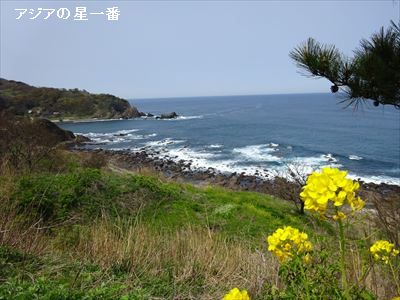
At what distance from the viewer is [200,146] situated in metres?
43.2

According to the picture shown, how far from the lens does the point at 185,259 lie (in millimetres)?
4484

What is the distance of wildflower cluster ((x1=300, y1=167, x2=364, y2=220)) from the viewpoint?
1.57 m

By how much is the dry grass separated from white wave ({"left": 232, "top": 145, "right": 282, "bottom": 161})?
102 feet

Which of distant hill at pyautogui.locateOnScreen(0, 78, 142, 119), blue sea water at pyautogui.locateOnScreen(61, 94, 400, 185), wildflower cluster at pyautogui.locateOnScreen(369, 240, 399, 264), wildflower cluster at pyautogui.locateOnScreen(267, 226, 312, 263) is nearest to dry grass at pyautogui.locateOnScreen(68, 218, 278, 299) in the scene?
wildflower cluster at pyautogui.locateOnScreen(267, 226, 312, 263)

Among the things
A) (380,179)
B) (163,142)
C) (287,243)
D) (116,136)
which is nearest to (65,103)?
(116,136)

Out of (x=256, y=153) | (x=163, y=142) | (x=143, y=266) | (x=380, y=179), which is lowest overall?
(x=380, y=179)

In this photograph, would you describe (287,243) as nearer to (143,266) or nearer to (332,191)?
(332,191)

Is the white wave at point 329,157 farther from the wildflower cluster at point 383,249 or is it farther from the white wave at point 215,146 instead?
the wildflower cluster at point 383,249

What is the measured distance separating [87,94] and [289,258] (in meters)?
90.4

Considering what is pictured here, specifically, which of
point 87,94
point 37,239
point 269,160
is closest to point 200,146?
point 269,160

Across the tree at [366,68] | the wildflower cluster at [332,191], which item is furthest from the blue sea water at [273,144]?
the wildflower cluster at [332,191]

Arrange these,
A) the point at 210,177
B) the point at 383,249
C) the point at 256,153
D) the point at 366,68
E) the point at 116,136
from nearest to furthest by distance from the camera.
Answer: the point at 383,249, the point at 366,68, the point at 210,177, the point at 256,153, the point at 116,136

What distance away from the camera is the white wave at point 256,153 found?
1416 inches

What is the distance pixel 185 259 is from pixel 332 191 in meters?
3.20
